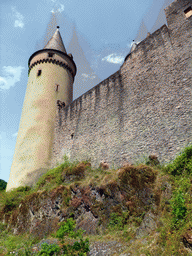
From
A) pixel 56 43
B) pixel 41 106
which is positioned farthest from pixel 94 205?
pixel 56 43

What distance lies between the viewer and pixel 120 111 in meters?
11.8

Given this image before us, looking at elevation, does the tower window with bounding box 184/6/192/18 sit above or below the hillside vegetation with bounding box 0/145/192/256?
above

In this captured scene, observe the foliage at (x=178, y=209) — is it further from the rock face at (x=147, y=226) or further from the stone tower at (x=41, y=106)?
the stone tower at (x=41, y=106)

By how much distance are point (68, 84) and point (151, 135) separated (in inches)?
407

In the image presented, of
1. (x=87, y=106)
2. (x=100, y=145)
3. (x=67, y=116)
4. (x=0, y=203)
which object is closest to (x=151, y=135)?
(x=100, y=145)

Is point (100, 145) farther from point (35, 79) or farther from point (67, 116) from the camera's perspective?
point (35, 79)

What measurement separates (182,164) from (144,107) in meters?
3.83

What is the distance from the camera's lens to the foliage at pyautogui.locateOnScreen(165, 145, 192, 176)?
23.9 ft

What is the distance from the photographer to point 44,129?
15.1 m

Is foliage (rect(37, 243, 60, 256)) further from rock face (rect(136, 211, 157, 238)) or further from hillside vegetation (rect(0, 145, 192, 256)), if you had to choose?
rock face (rect(136, 211, 157, 238))

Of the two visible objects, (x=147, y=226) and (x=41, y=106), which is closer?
(x=147, y=226)

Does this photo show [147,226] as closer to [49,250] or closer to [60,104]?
[49,250]

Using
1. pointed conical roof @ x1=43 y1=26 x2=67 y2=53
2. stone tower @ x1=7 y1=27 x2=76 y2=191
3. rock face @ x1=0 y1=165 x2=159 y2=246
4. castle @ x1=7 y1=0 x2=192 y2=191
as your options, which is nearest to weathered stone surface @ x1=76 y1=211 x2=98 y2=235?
Answer: rock face @ x1=0 y1=165 x2=159 y2=246

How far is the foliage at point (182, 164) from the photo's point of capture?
7284 millimetres
